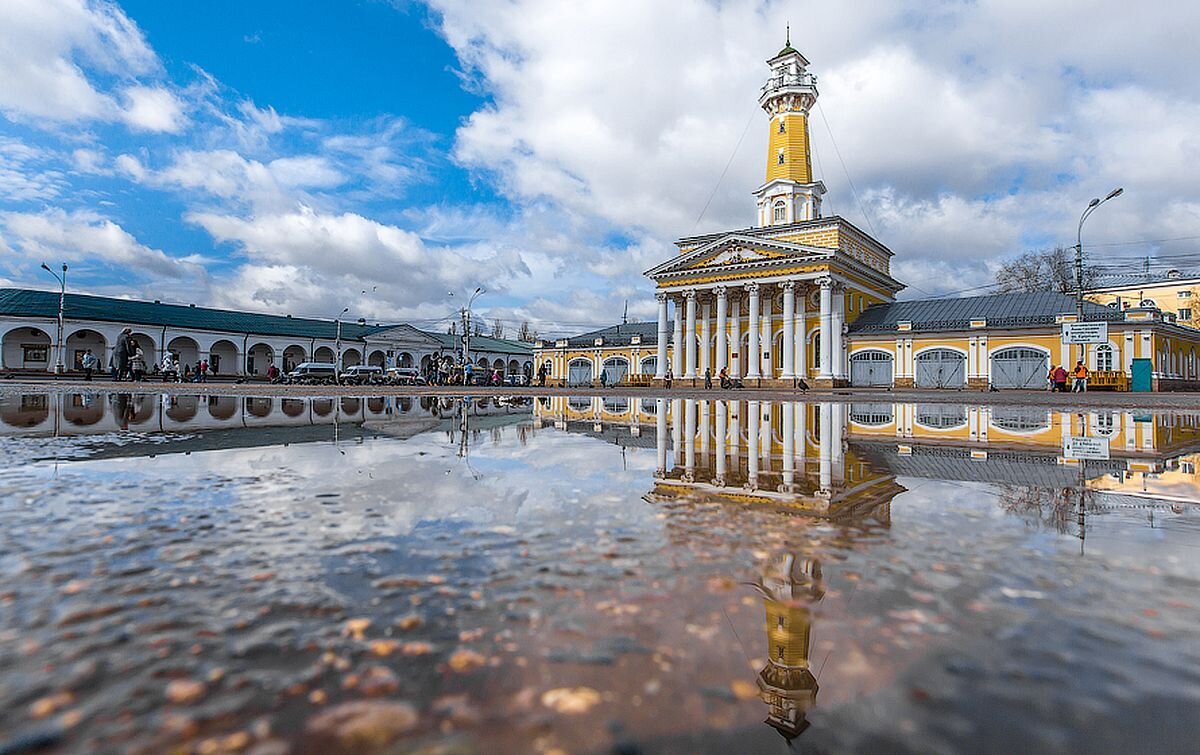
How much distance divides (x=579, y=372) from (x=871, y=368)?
25.1 meters

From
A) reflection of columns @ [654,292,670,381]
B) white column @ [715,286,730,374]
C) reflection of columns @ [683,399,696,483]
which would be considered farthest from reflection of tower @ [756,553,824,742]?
reflection of columns @ [654,292,670,381]

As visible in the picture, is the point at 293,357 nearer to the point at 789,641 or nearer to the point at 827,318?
the point at 827,318

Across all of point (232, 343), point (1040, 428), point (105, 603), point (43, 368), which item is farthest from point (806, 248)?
point (43, 368)

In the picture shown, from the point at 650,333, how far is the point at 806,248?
19.7 m

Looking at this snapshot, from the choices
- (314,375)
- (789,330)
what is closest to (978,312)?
(789,330)

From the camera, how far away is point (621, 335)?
176 feet

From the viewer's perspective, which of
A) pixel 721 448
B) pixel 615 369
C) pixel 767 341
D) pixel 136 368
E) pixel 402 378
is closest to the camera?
pixel 721 448

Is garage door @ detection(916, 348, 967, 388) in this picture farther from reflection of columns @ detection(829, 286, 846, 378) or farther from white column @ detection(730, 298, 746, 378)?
white column @ detection(730, 298, 746, 378)

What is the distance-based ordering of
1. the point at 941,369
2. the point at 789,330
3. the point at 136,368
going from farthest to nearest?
1. the point at 789,330
2. the point at 941,369
3. the point at 136,368

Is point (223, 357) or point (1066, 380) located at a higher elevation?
point (223, 357)

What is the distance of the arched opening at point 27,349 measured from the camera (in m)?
43.0

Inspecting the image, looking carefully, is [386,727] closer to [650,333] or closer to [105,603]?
[105,603]

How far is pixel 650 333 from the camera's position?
51531mm

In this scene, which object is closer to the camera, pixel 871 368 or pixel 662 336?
pixel 871 368
